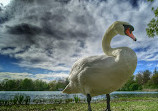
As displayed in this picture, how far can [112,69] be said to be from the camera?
3223 millimetres

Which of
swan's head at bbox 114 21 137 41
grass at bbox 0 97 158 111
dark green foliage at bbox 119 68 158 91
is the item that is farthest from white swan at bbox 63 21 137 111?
dark green foliage at bbox 119 68 158 91

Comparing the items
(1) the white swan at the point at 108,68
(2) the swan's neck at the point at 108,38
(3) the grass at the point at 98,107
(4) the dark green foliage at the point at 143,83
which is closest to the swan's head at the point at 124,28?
(1) the white swan at the point at 108,68

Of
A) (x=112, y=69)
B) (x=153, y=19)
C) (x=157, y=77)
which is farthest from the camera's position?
(x=157, y=77)

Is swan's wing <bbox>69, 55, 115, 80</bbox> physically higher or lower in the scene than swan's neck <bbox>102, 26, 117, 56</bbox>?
lower

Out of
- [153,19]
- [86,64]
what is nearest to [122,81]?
[86,64]

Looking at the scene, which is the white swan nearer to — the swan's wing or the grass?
the swan's wing

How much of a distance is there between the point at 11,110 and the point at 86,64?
30.6ft

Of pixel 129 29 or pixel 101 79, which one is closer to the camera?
pixel 101 79

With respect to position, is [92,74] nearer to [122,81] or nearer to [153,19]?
[122,81]

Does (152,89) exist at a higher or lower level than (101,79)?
lower

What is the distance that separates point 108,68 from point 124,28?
1318 mm

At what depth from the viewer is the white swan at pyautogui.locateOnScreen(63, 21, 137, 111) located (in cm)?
323

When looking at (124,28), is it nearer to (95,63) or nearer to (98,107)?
(95,63)

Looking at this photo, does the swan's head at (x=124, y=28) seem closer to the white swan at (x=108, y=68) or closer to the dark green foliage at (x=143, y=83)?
the white swan at (x=108, y=68)
